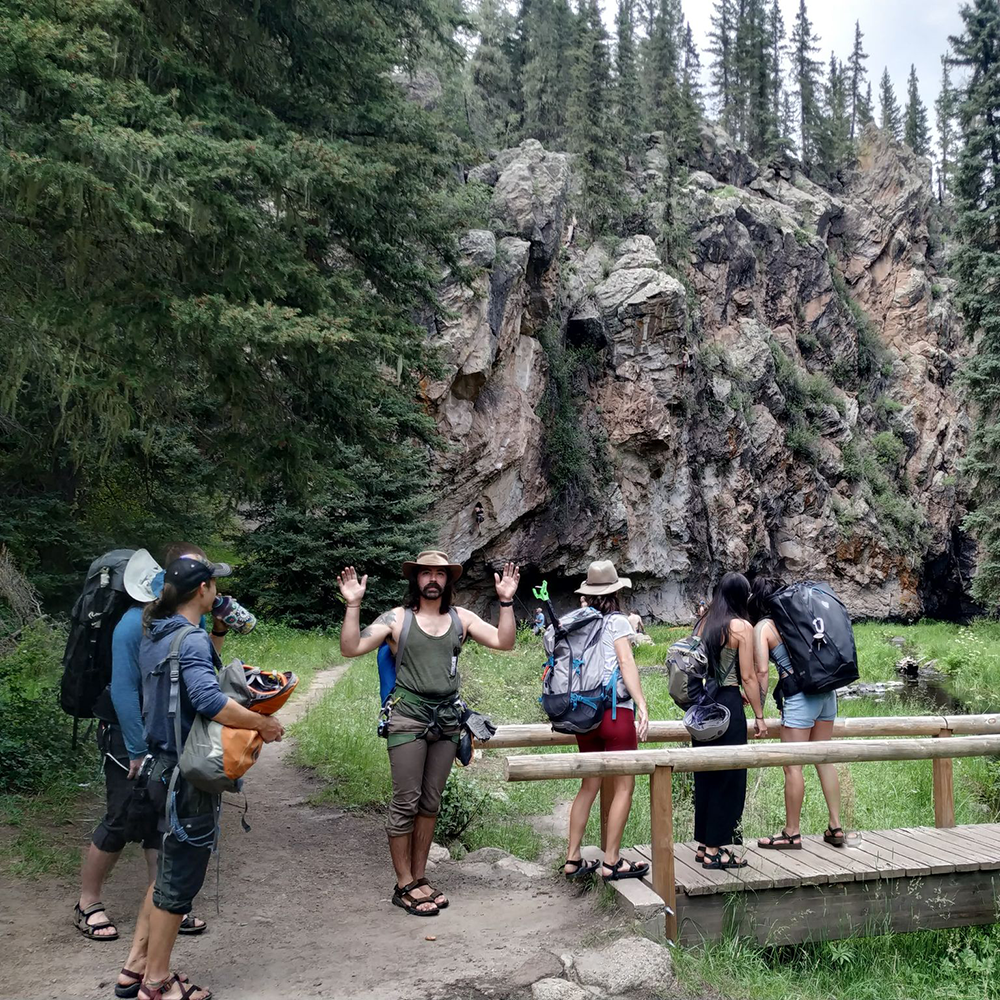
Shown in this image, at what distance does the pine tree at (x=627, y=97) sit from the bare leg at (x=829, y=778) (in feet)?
126

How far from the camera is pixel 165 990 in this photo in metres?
3.63

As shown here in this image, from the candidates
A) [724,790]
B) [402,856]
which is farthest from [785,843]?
[402,856]

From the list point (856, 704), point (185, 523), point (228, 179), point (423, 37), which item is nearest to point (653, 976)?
point (228, 179)

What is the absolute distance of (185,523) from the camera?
12875mm

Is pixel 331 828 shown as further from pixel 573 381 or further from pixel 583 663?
pixel 573 381

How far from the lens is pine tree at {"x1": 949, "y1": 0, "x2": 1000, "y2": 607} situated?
2030 centimetres

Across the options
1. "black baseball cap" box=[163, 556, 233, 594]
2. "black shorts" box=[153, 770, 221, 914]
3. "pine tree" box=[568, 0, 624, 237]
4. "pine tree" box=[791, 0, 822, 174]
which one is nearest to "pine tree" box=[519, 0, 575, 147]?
"pine tree" box=[568, 0, 624, 237]

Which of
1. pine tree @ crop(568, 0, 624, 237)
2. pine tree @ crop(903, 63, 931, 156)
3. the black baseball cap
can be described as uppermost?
pine tree @ crop(903, 63, 931, 156)

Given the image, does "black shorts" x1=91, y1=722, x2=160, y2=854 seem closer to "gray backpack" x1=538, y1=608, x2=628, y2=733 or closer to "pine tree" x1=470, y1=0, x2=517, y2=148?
"gray backpack" x1=538, y1=608, x2=628, y2=733

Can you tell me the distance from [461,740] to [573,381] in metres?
27.3

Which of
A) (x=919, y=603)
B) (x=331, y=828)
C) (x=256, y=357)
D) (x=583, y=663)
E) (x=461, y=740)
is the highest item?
(x=256, y=357)

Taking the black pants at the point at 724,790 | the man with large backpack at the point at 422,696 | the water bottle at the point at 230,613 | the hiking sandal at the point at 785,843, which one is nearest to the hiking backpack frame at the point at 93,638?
the water bottle at the point at 230,613

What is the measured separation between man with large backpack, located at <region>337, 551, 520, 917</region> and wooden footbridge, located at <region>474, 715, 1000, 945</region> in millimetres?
495

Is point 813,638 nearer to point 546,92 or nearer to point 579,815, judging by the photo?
point 579,815
